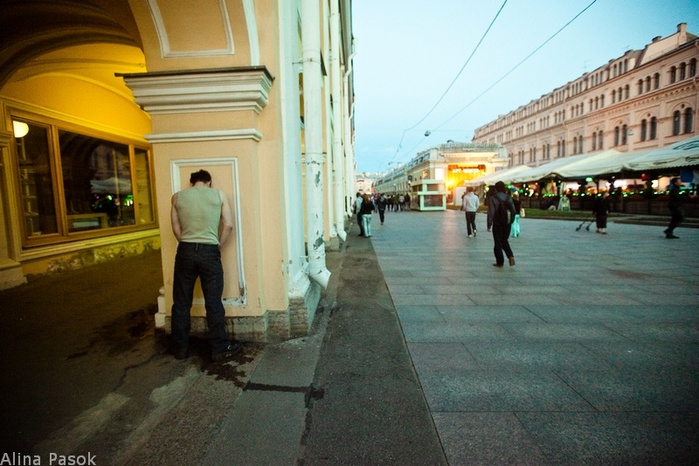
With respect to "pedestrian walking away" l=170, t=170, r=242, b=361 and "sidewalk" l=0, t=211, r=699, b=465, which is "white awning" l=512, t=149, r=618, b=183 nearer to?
"sidewalk" l=0, t=211, r=699, b=465

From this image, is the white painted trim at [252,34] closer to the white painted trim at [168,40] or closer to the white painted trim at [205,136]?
the white painted trim at [168,40]

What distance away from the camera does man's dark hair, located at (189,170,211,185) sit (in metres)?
3.10

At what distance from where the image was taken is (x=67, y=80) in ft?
23.8

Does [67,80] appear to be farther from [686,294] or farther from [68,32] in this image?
[686,294]

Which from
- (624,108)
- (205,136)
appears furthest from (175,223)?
A: (624,108)

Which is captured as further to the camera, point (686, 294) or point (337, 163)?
point (337, 163)

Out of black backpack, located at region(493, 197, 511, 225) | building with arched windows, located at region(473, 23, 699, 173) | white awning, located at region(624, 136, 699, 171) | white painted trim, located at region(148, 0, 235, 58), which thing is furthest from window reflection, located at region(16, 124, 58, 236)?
building with arched windows, located at region(473, 23, 699, 173)

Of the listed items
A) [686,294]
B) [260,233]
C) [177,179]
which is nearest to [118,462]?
[260,233]

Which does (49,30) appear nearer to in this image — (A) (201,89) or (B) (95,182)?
(B) (95,182)

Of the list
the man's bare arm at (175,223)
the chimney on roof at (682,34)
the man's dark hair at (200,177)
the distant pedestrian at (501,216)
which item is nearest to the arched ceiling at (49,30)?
the man's dark hair at (200,177)

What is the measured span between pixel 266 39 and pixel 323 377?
3.44 metres

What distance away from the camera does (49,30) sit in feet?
17.1

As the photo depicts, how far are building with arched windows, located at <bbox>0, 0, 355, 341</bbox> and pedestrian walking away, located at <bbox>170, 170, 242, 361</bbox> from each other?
234 mm

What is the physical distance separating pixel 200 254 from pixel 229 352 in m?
1.03
